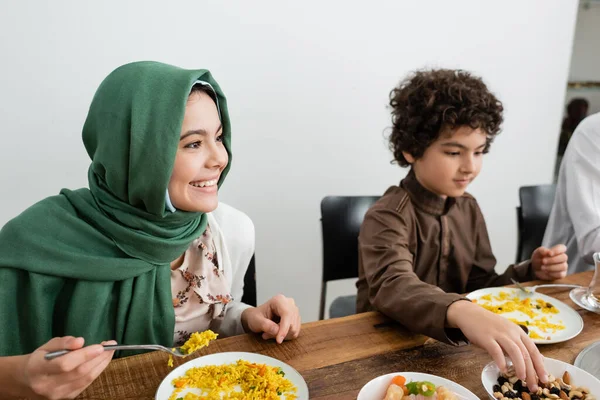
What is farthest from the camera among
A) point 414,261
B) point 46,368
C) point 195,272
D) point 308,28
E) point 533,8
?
point 533,8

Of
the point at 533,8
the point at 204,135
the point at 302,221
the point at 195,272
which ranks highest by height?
the point at 533,8

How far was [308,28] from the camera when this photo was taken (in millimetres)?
2107

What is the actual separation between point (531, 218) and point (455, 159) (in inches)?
30.7

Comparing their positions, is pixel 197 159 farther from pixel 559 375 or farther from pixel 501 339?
pixel 559 375

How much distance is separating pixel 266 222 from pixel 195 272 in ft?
3.46

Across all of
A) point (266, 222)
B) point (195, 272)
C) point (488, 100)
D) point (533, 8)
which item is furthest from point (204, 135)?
point (533, 8)

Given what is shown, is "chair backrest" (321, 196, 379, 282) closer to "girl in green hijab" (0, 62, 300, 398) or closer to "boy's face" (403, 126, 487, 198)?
"boy's face" (403, 126, 487, 198)

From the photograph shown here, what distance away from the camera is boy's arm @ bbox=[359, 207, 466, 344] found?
102 cm

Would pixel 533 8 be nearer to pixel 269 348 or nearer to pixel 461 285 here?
pixel 461 285

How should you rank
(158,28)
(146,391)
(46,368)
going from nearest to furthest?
(46,368) → (146,391) → (158,28)

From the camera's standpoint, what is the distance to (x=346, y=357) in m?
0.97

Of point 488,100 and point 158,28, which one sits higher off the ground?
point 158,28

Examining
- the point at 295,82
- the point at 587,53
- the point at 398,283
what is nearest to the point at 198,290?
the point at 398,283

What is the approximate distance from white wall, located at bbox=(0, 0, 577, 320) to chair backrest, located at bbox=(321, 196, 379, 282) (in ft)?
1.71
